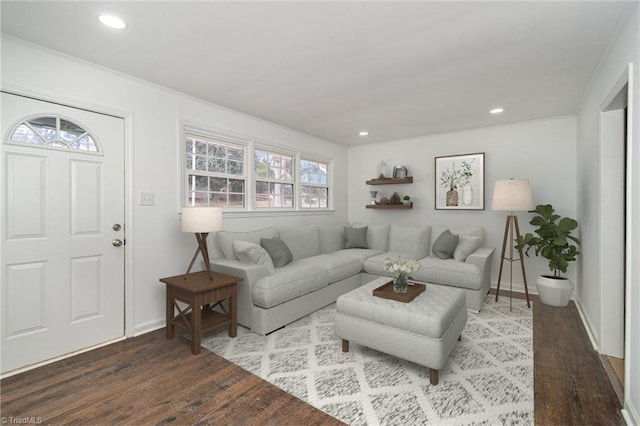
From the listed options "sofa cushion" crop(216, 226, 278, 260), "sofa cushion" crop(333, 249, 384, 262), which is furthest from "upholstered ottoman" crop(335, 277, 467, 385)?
"sofa cushion" crop(333, 249, 384, 262)

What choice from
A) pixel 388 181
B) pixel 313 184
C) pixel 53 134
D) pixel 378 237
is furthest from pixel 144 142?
pixel 388 181

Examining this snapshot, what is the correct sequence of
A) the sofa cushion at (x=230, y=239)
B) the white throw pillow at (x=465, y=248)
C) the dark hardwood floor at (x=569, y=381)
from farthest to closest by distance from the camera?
the white throw pillow at (x=465, y=248)
the sofa cushion at (x=230, y=239)
the dark hardwood floor at (x=569, y=381)

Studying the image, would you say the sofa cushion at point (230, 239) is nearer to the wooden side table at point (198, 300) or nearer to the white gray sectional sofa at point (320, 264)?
the white gray sectional sofa at point (320, 264)

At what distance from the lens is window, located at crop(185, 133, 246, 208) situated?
3521 millimetres

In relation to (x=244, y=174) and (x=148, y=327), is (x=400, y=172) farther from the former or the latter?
(x=148, y=327)

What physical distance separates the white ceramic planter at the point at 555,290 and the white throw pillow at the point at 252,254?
129 inches

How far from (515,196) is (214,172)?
3.71 meters

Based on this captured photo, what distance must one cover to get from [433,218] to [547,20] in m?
3.45

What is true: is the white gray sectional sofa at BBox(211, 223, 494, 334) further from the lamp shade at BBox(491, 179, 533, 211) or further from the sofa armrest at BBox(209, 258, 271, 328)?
the lamp shade at BBox(491, 179, 533, 211)

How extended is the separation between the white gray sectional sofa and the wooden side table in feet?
0.55

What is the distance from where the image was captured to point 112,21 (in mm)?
1994

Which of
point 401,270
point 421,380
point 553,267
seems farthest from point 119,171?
point 553,267

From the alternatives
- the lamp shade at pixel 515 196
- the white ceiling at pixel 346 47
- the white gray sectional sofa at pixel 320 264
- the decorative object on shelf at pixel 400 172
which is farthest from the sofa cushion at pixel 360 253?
the white ceiling at pixel 346 47

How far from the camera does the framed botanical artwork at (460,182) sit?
15.3 feet
